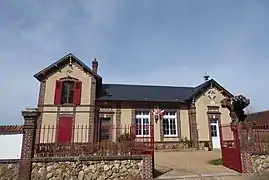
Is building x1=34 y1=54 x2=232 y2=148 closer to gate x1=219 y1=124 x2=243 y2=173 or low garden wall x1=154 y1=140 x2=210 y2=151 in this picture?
low garden wall x1=154 y1=140 x2=210 y2=151

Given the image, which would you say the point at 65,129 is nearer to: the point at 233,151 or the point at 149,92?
the point at 149,92

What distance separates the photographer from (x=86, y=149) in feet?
26.1

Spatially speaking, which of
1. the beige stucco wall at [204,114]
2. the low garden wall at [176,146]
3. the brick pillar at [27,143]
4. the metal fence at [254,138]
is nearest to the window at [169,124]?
the low garden wall at [176,146]

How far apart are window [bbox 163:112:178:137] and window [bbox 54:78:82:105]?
7009 mm

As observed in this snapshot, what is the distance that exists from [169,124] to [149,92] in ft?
12.5

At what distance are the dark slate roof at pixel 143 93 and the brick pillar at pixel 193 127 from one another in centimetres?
118

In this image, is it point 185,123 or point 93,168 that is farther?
point 185,123

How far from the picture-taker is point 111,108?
18172mm

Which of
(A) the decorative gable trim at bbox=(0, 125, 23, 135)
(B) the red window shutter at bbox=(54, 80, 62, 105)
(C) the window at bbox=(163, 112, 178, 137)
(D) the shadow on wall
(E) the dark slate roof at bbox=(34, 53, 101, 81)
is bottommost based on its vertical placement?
(D) the shadow on wall

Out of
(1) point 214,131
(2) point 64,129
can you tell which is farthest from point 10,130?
(1) point 214,131

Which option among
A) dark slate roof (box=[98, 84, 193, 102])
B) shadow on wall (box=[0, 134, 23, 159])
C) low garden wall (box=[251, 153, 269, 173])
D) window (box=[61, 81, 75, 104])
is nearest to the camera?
shadow on wall (box=[0, 134, 23, 159])

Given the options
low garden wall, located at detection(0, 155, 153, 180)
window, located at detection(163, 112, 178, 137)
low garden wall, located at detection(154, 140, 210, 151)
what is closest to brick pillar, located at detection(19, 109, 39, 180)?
low garden wall, located at detection(0, 155, 153, 180)

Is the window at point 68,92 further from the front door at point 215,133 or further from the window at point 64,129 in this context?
the front door at point 215,133

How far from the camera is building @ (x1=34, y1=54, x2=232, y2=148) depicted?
17.3 metres
